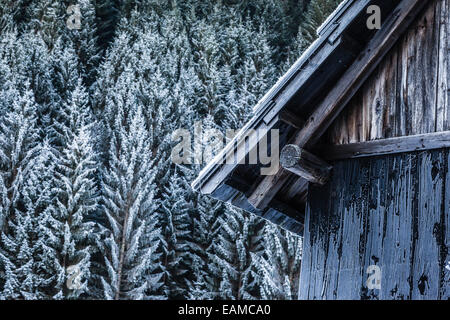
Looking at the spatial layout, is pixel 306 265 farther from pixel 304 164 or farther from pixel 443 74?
pixel 443 74

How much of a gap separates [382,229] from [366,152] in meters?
0.67

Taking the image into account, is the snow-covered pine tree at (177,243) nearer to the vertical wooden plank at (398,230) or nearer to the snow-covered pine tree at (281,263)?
the snow-covered pine tree at (281,263)

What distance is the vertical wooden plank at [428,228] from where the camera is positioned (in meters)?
4.05

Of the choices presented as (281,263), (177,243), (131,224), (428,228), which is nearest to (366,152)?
(428,228)

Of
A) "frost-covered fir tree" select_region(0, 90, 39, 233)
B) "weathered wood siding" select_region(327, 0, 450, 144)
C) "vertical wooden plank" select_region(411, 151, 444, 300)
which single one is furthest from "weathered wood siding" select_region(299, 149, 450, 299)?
"frost-covered fir tree" select_region(0, 90, 39, 233)

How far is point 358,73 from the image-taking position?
15.6 feet

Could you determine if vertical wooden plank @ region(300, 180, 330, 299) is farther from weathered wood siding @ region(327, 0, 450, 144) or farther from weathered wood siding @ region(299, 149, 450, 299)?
weathered wood siding @ region(327, 0, 450, 144)

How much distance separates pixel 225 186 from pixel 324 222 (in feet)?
3.06

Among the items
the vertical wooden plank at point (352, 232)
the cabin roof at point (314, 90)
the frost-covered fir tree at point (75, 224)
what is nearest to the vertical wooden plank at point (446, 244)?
the vertical wooden plank at point (352, 232)

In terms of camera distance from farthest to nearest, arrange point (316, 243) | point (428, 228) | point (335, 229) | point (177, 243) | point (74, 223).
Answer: point (177, 243) < point (74, 223) < point (316, 243) < point (335, 229) < point (428, 228)

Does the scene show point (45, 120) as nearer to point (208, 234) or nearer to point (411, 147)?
point (208, 234)

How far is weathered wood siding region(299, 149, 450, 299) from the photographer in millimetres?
4117

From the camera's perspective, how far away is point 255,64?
47.3m

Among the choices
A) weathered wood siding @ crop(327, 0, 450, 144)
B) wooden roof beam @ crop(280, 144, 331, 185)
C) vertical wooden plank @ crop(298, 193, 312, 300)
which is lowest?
vertical wooden plank @ crop(298, 193, 312, 300)
